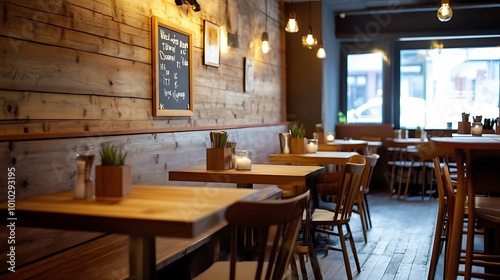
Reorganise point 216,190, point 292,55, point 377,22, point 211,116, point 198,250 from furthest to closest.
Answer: point 377,22
point 292,55
point 211,116
point 198,250
point 216,190

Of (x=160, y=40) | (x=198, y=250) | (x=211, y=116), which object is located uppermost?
(x=160, y=40)

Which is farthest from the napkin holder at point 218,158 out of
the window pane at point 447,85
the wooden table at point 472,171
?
the window pane at point 447,85

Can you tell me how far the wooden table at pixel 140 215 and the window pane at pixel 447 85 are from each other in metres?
6.89

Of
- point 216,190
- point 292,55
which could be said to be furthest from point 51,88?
point 292,55

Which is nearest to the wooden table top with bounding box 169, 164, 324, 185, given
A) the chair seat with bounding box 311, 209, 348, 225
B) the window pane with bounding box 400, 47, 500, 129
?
the chair seat with bounding box 311, 209, 348, 225

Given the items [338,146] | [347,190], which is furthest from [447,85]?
[347,190]

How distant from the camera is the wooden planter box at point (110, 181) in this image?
207cm

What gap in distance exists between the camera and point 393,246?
15.0 feet

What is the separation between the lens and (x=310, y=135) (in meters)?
7.47

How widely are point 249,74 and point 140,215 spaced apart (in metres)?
4.27

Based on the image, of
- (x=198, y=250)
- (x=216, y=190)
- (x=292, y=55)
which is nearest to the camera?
(x=216, y=190)

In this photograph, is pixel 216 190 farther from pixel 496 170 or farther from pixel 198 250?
pixel 496 170

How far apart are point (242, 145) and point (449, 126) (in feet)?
14.1

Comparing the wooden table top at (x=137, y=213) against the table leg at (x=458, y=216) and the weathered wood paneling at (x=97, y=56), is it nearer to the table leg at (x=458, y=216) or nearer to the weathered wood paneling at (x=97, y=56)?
the weathered wood paneling at (x=97, y=56)
